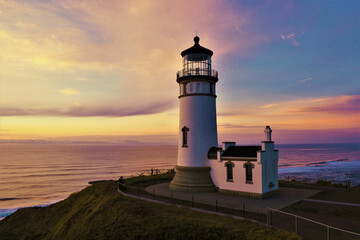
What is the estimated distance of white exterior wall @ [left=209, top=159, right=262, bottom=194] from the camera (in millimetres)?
21498

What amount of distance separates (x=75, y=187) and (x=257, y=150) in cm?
5078

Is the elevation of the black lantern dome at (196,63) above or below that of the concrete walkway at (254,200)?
above

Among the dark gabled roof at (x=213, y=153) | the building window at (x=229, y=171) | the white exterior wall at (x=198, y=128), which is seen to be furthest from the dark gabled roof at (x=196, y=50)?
the building window at (x=229, y=171)

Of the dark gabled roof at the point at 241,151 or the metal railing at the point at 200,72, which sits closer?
the dark gabled roof at the point at 241,151

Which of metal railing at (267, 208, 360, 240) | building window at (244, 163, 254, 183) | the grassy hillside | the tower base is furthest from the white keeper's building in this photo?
metal railing at (267, 208, 360, 240)

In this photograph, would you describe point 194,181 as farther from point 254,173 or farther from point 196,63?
point 196,63

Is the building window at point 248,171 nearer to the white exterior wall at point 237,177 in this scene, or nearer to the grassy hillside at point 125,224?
the white exterior wall at point 237,177

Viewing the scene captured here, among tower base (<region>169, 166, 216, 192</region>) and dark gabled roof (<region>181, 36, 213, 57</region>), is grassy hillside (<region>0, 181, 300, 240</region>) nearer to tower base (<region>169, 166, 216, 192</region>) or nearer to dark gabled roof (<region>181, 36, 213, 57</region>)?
tower base (<region>169, 166, 216, 192</region>)

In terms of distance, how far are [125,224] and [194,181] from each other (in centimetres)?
1031

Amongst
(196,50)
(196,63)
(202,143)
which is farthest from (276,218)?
(196,50)

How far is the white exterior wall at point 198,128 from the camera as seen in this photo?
25.4 metres

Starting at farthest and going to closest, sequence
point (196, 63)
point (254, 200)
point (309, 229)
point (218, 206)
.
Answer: point (196, 63)
point (254, 200)
point (218, 206)
point (309, 229)

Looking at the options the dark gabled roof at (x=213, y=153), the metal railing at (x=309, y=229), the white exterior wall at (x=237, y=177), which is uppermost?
the dark gabled roof at (x=213, y=153)

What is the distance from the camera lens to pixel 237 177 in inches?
898
